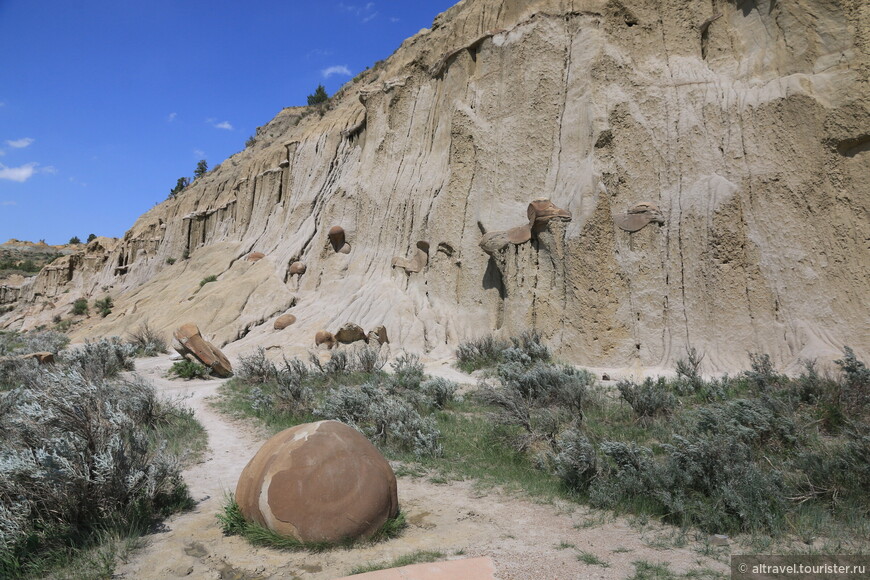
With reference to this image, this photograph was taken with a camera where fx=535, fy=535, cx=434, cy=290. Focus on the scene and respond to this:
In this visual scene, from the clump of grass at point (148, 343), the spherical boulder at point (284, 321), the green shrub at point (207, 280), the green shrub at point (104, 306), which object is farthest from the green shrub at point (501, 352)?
the green shrub at point (104, 306)

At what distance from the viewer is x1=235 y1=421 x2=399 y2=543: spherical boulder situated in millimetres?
4086

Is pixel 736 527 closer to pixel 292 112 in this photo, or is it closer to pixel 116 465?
pixel 116 465

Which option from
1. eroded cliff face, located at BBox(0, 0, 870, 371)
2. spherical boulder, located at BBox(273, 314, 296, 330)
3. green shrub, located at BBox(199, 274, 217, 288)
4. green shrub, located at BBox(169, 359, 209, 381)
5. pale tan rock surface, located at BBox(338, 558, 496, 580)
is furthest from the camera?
green shrub, located at BBox(199, 274, 217, 288)

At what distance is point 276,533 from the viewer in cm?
412

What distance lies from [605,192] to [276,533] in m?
11.9

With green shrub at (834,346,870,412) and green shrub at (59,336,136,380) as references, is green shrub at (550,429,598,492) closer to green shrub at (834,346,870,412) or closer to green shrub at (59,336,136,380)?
green shrub at (834,346,870,412)

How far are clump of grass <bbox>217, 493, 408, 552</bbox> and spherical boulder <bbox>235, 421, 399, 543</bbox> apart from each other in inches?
1.5

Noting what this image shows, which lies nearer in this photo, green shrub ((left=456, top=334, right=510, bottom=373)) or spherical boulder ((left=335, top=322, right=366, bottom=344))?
green shrub ((left=456, top=334, right=510, bottom=373))

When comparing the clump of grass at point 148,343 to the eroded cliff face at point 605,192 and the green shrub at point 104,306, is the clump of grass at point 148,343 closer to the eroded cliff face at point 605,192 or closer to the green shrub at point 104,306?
the eroded cliff face at point 605,192

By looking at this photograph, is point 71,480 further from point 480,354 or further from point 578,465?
point 480,354

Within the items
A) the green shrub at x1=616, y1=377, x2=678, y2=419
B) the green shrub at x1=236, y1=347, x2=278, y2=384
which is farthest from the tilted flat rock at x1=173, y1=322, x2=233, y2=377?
the green shrub at x1=616, y1=377, x2=678, y2=419

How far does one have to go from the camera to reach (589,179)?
46.3 feet

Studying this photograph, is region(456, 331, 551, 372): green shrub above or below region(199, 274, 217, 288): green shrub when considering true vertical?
below

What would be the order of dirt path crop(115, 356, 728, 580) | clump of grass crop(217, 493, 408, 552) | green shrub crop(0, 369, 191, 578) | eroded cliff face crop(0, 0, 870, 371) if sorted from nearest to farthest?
dirt path crop(115, 356, 728, 580) < green shrub crop(0, 369, 191, 578) < clump of grass crop(217, 493, 408, 552) < eroded cliff face crop(0, 0, 870, 371)
